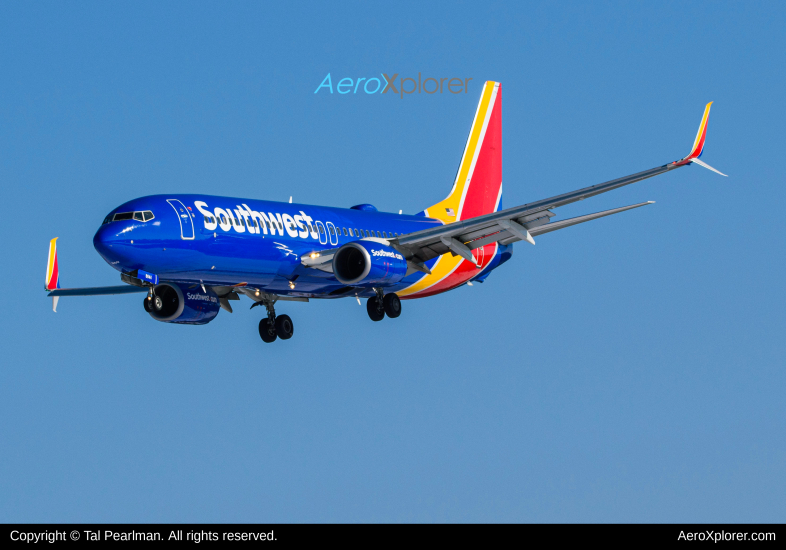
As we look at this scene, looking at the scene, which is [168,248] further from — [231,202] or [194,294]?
[194,294]

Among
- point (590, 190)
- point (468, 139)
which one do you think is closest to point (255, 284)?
point (590, 190)

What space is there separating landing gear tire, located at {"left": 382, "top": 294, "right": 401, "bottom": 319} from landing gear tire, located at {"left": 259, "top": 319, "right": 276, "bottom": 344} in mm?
5157

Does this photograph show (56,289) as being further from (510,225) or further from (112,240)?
(510,225)

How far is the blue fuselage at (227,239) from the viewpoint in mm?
43344

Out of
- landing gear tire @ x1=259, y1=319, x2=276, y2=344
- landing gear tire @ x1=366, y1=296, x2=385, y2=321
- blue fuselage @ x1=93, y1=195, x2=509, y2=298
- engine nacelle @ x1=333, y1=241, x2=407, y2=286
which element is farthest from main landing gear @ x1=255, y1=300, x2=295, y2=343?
engine nacelle @ x1=333, y1=241, x2=407, y2=286

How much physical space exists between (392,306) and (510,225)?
712 cm

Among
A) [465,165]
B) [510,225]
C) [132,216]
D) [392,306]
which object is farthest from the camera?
[465,165]

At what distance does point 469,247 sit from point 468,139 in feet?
46.2

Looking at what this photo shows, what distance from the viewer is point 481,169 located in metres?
63.0

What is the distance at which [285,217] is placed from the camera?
48.7 meters

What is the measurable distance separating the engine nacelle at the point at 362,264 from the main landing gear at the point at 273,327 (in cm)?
536

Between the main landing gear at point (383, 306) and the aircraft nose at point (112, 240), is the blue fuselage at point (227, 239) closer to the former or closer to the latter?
the aircraft nose at point (112, 240)

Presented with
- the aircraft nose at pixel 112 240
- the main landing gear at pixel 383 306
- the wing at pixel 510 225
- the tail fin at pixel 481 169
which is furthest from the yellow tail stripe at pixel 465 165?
the aircraft nose at pixel 112 240

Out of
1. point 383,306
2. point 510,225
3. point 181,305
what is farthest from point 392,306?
point 181,305
